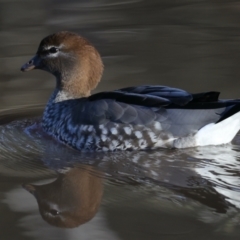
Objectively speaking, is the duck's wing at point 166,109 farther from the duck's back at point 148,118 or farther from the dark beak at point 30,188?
the dark beak at point 30,188

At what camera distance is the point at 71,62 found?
8.20m

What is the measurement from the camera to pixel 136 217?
5.53 meters

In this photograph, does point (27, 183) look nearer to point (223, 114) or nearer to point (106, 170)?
point (106, 170)

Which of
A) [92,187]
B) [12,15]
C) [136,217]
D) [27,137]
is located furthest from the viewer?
[12,15]

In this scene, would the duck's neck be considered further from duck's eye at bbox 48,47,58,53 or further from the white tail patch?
the white tail patch

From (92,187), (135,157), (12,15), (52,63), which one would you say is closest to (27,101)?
(52,63)

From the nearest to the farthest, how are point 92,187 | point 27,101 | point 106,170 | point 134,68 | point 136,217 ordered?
point 136,217
point 92,187
point 106,170
point 27,101
point 134,68

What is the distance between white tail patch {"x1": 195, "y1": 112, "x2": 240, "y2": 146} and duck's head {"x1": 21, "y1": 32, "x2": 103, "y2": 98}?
151 centimetres

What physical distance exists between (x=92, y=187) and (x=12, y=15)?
309 inches

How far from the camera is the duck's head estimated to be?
8.13 meters

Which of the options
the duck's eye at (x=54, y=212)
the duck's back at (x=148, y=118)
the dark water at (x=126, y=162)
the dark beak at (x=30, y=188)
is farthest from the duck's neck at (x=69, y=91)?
the duck's eye at (x=54, y=212)

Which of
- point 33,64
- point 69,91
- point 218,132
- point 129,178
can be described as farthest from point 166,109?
point 33,64

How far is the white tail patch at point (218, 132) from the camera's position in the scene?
286 inches

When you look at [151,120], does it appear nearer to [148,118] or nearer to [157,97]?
[148,118]
